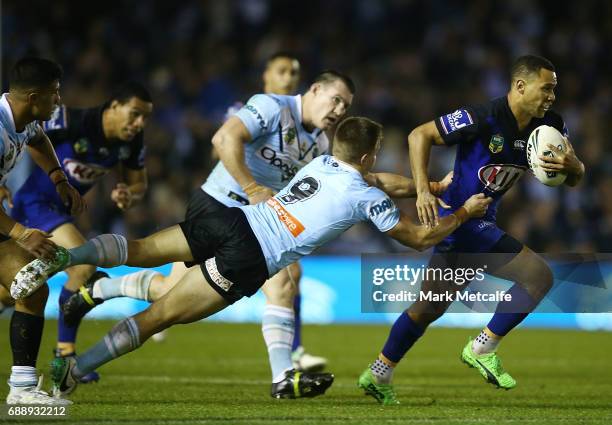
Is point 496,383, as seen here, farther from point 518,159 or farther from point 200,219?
point 200,219

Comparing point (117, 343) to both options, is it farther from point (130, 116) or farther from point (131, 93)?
point (131, 93)

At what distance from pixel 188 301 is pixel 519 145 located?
2.66 metres

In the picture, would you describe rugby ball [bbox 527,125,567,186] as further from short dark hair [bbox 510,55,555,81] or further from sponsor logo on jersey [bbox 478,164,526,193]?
short dark hair [bbox 510,55,555,81]

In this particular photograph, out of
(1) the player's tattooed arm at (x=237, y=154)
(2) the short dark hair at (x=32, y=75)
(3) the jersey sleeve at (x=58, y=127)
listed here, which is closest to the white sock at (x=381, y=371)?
(1) the player's tattooed arm at (x=237, y=154)

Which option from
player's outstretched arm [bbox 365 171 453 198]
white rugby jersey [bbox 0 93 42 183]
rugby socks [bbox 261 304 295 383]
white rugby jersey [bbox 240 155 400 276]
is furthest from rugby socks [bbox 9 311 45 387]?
player's outstretched arm [bbox 365 171 453 198]

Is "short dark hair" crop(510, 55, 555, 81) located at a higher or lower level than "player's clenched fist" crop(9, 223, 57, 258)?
higher

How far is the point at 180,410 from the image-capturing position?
22.0ft

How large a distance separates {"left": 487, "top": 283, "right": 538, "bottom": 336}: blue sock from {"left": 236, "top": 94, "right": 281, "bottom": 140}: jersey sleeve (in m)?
2.23

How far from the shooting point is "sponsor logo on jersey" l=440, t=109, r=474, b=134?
738 centimetres

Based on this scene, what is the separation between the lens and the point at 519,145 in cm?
755

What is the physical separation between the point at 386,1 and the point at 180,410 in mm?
14738

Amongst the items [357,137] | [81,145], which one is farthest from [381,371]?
[81,145]

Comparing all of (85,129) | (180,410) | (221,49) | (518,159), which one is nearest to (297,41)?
(221,49)

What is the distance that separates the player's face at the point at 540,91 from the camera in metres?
7.35
